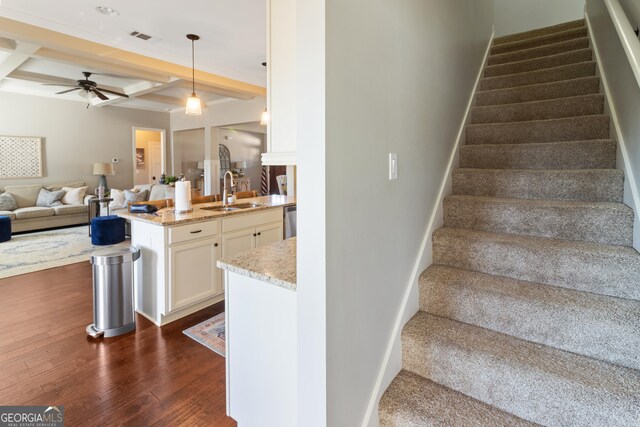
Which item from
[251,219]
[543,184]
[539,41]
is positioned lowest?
[251,219]

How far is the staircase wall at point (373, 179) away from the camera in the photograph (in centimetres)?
107

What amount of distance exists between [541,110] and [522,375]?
86.9 inches

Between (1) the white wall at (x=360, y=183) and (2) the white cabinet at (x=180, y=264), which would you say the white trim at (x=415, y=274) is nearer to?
(1) the white wall at (x=360, y=183)

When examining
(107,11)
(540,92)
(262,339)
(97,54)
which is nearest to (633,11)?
(540,92)

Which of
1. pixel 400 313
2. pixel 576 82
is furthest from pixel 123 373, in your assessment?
pixel 576 82

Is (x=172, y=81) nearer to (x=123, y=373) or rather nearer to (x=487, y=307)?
(x=123, y=373)

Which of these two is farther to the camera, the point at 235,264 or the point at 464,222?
the point at 464,222

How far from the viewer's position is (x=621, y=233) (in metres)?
1.67

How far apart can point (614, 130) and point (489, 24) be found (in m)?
2.36

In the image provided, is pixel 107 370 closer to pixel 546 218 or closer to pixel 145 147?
pixel 546 218

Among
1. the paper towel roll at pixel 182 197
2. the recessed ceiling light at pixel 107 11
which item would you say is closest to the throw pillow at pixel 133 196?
the recessed ceiling light at pixel 107 11

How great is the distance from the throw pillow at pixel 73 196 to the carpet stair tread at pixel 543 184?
7739 millimetres

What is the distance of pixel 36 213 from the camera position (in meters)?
6.18

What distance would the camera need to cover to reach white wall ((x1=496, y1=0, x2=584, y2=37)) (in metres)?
4.39
